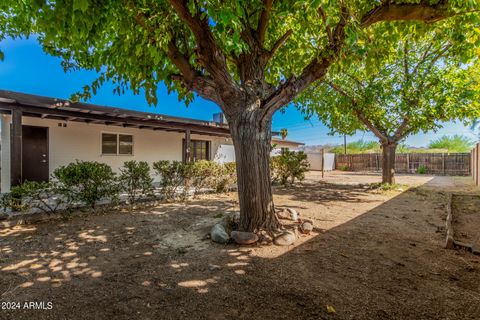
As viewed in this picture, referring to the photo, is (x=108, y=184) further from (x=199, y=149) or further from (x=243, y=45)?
(x=199, y=149)

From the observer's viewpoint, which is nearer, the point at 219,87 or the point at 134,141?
the point at 219,87

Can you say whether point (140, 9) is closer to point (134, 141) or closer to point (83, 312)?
point (83, 312)

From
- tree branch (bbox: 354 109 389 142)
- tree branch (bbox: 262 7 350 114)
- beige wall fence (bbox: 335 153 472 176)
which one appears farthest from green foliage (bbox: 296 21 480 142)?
beige wall fence (bbox: 335 153 472 176)

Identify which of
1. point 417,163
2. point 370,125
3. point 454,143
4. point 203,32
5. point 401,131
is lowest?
point 417,163

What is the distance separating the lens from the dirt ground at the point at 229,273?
8.00 ft

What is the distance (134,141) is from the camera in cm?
1132

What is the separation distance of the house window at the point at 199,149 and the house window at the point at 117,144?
11.0ft

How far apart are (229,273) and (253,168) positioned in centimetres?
175

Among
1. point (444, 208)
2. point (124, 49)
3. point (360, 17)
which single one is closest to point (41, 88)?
point (124, 49)

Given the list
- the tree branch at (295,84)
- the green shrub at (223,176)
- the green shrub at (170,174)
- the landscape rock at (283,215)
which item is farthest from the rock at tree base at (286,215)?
the green shrub at (223,176)

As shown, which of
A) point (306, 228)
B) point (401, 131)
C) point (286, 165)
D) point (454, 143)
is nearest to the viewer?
point (306, 228)

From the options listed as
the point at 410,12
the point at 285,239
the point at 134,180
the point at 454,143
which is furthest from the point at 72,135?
the point at 454,143

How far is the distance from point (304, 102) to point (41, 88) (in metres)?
11.6

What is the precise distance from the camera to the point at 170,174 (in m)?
7.78
